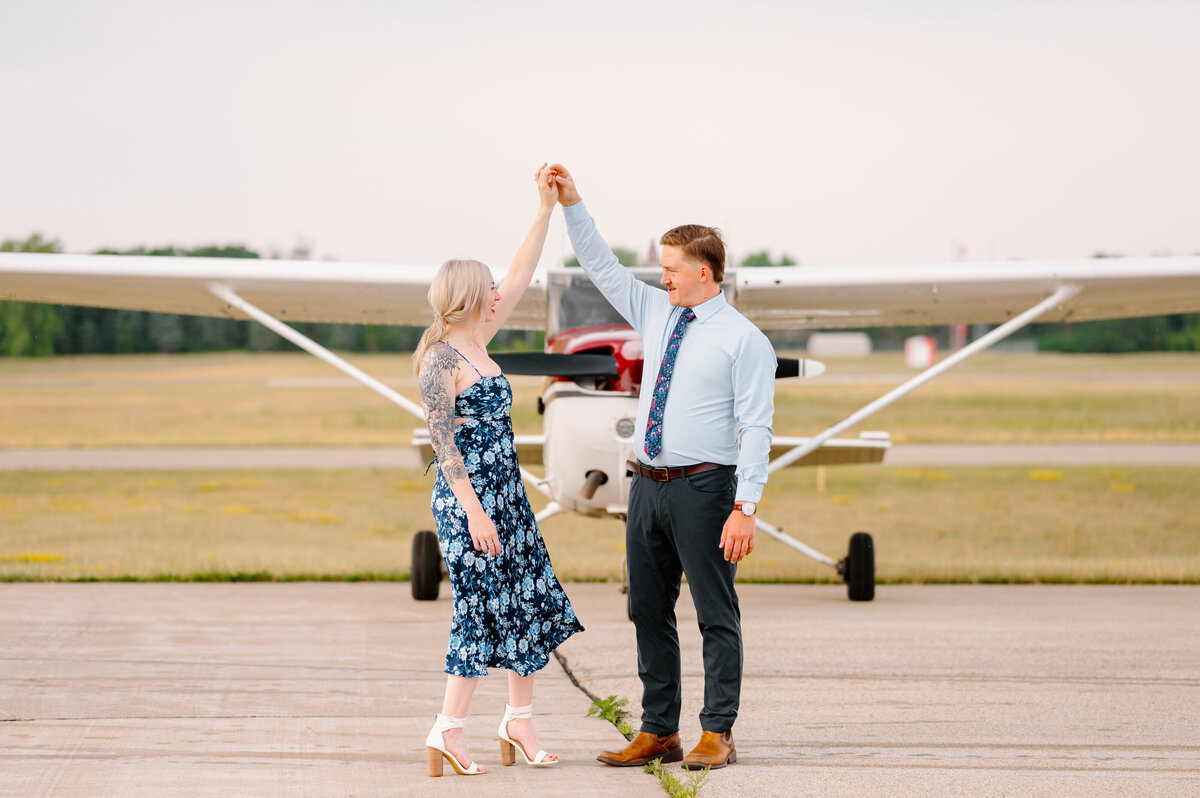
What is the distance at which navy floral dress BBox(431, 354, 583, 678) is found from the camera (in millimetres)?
3367

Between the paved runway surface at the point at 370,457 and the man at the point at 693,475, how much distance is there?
17.8 metres

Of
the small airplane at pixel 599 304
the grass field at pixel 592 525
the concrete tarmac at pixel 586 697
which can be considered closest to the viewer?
the concrete tarmac at pixel 586 697

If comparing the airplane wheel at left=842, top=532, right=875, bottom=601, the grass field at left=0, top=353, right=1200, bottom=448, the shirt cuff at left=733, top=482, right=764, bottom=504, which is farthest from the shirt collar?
the grass field at left=0, top=353, right=1200, bottom=448

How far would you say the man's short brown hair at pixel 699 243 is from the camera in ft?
11.4

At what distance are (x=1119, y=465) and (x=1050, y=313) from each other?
1557 centimetres

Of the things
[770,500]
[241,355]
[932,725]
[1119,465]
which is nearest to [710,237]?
[932,725]

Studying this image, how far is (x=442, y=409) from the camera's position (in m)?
3.28

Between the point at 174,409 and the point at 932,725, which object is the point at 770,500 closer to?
the point at 932,725

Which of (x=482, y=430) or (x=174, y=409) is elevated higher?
(x=482, y=430)

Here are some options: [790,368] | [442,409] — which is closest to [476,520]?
[442,409]

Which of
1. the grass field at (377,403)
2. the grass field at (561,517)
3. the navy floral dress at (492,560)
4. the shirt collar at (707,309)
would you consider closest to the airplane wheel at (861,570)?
the grass field at (561,517)

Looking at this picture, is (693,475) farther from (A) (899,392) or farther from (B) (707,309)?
(A) (899,392)

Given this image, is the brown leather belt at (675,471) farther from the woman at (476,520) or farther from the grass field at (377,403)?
the grass field at (377,403)

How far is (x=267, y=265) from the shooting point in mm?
7344
